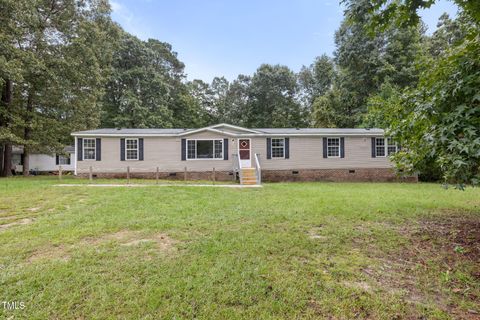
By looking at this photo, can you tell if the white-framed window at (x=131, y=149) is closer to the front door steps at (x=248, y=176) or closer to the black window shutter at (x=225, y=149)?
the black window shutter at (x=225, y=149)

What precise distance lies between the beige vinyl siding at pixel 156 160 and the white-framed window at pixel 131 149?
0.90ft

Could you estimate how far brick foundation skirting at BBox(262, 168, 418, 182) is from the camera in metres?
15.2

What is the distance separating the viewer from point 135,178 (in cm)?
1434

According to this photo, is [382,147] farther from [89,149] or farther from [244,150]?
[89,149]

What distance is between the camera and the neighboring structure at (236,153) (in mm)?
14172

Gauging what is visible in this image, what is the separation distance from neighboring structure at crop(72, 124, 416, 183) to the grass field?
8.02 metres

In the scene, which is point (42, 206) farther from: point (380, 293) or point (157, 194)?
point (380, 293)

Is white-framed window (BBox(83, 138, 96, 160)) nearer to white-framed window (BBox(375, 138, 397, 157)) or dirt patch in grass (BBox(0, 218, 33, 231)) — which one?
dirt patch in grass (BBox(0, 218, 33, 231))

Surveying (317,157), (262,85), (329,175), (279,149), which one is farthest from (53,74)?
(262,85)

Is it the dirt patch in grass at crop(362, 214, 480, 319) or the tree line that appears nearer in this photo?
the dirt patch in grass at crop(362, 214, 480, 319)

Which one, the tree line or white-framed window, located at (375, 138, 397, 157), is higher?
the tree line

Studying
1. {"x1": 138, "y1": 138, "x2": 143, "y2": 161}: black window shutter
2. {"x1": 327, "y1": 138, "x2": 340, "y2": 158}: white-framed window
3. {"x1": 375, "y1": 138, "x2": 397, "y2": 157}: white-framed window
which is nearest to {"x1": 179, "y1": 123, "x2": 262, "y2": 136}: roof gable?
{"x1": 138, "y1": 138, "x2": 143, "y2": 161}: black window shutter

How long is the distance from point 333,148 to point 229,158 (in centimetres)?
601

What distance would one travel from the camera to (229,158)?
1489cm
